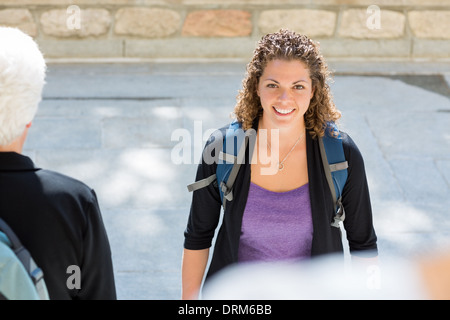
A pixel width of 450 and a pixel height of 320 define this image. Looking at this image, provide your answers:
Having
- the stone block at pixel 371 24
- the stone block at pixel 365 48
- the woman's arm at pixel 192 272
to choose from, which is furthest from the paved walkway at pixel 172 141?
the woman's arm at pixel 192 272

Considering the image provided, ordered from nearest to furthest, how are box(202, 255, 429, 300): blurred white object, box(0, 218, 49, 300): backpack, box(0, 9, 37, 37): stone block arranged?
1. box(0, 218, 49, 300): backpack
2. box(202, 255, 429, 300): blurred white object
3. box(0, 9, 37, 37): stone block

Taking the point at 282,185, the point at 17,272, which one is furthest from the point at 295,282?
the point at 17,272

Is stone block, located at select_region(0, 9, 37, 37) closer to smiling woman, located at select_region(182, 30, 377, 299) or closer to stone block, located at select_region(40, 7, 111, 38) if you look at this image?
stone block, located at select_region(40, 7, 111, 38)

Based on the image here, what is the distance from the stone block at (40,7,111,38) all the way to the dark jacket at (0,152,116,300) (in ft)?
18.3

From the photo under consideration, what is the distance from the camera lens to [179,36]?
7.63 meters

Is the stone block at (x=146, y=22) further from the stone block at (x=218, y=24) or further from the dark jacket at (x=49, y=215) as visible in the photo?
the dark jacket at (x=49, y=215)

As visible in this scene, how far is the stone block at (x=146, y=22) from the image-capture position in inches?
295

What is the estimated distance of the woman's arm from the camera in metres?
2.94

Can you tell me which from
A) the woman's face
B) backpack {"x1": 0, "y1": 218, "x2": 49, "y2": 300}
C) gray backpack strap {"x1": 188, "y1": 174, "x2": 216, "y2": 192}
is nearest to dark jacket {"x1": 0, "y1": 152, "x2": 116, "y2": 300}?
backpack {"x1": 0, "y1": 218, "x2": 49, "y2": 300}

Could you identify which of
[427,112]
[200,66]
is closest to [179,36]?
[200,66]

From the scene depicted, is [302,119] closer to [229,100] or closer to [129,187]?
[129,187]

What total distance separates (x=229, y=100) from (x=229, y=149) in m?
4.07

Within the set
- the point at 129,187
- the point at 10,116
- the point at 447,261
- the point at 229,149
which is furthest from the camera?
the point at 129,187

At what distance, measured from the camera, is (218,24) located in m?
7.57
